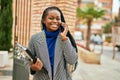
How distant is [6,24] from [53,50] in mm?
10488

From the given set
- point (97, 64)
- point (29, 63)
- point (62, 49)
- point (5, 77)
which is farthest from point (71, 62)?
point (97, 64)

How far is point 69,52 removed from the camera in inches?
103

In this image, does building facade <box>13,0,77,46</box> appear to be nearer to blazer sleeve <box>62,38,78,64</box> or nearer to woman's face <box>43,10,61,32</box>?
woman's face <box>43,10,61,32</box>

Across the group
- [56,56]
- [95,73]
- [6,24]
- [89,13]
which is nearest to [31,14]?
[56,56]

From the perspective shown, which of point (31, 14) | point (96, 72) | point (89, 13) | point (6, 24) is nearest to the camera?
point (31, 14)

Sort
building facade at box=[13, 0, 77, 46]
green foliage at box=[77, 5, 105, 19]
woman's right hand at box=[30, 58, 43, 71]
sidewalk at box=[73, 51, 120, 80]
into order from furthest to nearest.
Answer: green foliage at box=[77, 5, 105, 19]
sidewalk at box=[73, 51, 120, 80]
building facade at box=[13, 0, 77, 46]
woman's right hand at box=[30, 58, 43, 71]

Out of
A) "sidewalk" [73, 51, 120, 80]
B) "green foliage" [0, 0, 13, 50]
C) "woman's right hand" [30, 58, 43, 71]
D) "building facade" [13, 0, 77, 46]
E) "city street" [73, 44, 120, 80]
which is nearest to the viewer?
"woman's right hand" [30, 58, 43, 71]

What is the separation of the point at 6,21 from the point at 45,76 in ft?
34.0

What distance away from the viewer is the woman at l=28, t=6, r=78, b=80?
2629 mm

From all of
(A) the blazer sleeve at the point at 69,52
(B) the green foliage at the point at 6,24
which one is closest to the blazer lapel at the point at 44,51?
(A) the blazer sleeve at the point at 69,52

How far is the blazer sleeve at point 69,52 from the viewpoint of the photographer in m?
2.61

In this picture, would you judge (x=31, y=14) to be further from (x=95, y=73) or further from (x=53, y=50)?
(x=95, y=73)

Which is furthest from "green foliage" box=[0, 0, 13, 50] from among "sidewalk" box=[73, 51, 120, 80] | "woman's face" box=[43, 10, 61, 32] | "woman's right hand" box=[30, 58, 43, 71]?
"woman's right hand" box=[30, 58, 43, 71]

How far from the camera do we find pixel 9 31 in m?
13.1
